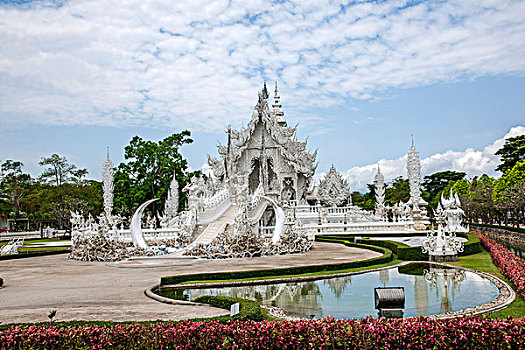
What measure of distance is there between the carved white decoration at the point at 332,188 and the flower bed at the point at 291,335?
109ft

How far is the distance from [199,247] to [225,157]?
66.2 feet

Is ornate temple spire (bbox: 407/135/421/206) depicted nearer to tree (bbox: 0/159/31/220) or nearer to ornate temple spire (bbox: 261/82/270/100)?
ornate temple spire (bbox: 261/82/270/100)

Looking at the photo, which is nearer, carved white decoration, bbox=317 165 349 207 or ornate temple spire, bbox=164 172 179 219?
Answer: ornate temple spire, bbox=164 172 179 219

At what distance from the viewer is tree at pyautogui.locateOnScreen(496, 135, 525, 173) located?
51781 millimetres

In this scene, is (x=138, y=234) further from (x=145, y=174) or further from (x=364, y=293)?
(x=145, y=174)

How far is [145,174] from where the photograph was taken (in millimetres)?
42406

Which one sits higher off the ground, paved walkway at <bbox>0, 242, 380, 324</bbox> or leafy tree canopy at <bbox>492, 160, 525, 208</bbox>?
leafy tree canopy at <bbox>492, 160, 525, 208</bbox>

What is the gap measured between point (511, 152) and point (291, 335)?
56585 millimetres

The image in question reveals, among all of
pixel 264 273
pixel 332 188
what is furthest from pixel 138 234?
pixel 332 188

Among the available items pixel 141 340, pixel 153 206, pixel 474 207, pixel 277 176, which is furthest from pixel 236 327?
pixel 474 207

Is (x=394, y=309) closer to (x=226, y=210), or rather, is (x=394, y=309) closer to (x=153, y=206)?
(x=226, y=210)

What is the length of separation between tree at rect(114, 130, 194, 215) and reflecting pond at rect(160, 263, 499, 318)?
30951mm

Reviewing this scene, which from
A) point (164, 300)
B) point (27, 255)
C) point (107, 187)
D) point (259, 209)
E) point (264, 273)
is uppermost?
point (107, 187)

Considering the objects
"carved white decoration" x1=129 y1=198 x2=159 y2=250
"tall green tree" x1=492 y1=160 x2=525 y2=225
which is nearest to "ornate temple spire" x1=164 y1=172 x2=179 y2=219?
"carved white decoration" x1=129 y1=198 x2=159 y2=250
